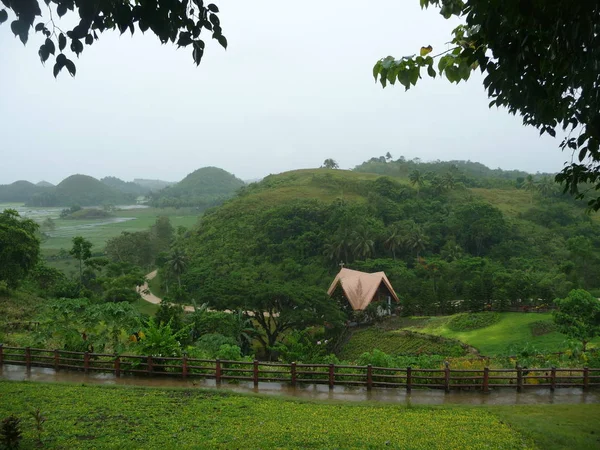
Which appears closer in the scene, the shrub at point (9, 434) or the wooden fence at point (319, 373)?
the shrub at point (9, 434)

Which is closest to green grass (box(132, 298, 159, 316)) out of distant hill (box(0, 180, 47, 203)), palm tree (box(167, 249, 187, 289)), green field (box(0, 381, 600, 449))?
palm tree (box(167, 249, 187, 289))

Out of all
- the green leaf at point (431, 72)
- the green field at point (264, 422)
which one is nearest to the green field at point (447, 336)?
the green field at point (264, 422)

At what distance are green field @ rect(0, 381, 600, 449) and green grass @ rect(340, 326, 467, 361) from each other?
48.2 feet

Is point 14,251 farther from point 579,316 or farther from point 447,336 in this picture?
point 579,316

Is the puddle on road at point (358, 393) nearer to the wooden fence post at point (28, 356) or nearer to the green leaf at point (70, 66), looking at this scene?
the wooden fence post at point (28, 356)

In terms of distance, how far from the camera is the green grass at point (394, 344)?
2385 cm

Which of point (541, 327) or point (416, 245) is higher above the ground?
point (416, 245)

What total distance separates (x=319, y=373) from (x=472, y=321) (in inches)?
824

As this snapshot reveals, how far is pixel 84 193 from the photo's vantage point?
16288 centimetres

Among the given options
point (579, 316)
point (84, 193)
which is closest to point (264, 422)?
point (579, 316)

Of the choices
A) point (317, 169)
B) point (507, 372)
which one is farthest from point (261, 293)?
point (317, 169)

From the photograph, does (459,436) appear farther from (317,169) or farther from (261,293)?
(317,169)

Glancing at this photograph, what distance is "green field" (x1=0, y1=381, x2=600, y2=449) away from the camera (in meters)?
6.77

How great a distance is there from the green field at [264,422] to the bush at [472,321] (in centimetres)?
1932
